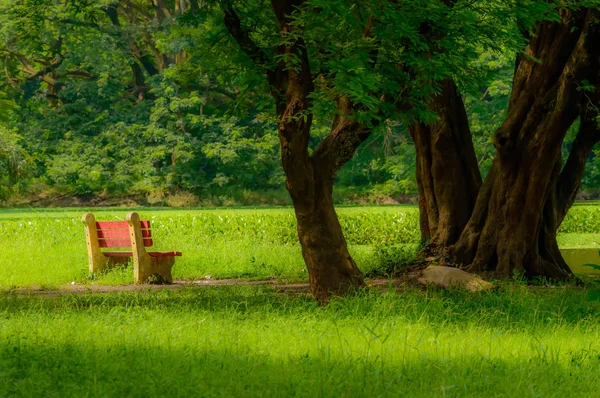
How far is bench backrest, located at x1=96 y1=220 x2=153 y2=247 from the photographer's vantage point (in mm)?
14656

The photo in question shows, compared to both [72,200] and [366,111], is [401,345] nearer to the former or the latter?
[366,111]

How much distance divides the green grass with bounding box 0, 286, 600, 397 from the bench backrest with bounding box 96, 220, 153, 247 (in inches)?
146

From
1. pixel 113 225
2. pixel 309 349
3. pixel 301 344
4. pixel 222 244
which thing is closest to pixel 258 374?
pixel 309 349

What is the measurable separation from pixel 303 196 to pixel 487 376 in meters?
5.09

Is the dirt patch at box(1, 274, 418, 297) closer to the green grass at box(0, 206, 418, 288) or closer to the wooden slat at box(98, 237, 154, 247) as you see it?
the green grass at box(0, 206, 418, 288)

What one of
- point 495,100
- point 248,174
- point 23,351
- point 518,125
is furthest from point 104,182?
point 23,351

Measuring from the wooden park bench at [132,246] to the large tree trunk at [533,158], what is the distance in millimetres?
4575

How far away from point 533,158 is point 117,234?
6409 mm

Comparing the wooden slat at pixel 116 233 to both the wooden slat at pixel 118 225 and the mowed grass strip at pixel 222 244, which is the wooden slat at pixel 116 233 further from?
the mowed grass strip at pixel 222 244

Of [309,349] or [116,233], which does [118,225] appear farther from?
[309,349]

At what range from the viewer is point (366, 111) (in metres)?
10.5

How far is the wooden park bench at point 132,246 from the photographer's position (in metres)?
14.4

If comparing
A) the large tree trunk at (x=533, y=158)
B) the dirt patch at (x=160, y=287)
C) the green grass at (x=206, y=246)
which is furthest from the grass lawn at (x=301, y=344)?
the green grass at (x=206, y=246)

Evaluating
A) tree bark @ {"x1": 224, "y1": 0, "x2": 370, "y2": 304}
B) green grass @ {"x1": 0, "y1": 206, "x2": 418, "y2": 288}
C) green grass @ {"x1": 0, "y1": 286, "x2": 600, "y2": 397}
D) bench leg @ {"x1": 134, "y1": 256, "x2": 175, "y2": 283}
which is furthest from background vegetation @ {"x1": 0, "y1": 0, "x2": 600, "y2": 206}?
green grass @ {"x1": 0, "y1": 286, "x2": 600, "y2": 397}
